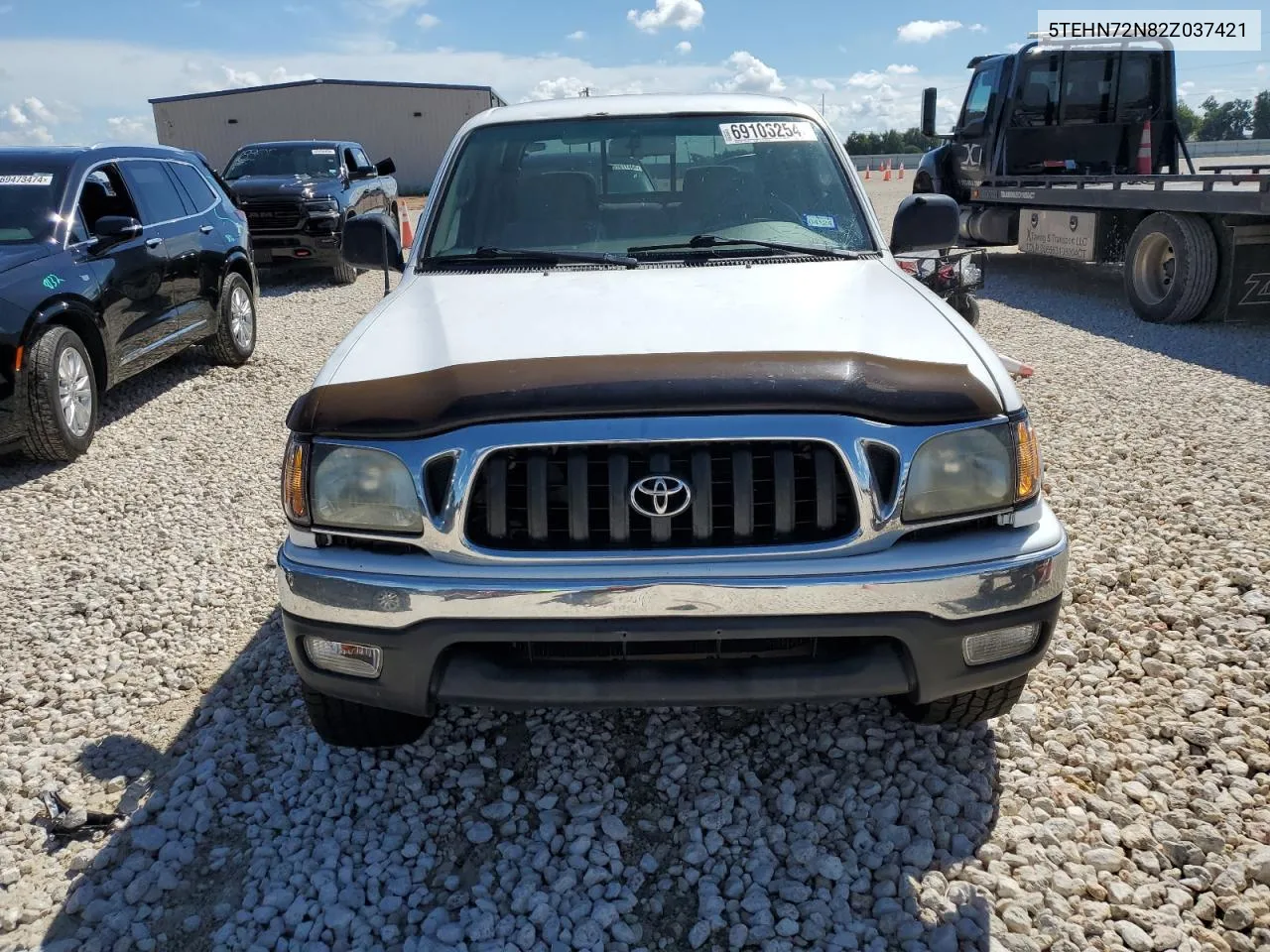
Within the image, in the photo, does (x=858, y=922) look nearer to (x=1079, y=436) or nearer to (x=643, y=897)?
(x=643, y=897)

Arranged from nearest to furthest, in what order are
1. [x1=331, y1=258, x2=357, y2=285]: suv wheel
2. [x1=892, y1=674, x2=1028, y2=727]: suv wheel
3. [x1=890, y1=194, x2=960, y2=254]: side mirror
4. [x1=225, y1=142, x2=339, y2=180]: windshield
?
[x1=892, y1=674, x2=1028, y2=727]: suv wheel
[x1=890, y1=194, x2=960, y2=254]: side mirror
[x1=331, y1=258, x2=357, y2=285]: suv wheel
[x1=225, y1=142, x2=339, y2=180]: windshield

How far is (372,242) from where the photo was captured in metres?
3.77

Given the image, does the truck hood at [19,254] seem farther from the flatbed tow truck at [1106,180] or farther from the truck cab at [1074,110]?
the truck cab at [1074,110]

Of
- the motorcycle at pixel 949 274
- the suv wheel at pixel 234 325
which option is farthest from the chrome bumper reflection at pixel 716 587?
the suv wheel at pixel 234 325

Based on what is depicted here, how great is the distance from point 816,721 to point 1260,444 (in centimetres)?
409

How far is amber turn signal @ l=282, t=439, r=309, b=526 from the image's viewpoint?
7.63 ft

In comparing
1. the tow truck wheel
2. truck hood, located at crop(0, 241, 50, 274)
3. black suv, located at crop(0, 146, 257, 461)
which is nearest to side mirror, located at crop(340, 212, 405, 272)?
black suv, located at crop(0, 146, 257, 461)

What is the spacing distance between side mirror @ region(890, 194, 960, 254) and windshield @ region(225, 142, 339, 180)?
35.1 feet

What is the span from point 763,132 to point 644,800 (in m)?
2.54

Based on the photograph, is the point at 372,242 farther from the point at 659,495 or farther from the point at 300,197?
the point at 300,197

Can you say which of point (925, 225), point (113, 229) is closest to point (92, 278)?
point (113, 229)

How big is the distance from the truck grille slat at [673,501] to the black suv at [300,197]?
9760 mm

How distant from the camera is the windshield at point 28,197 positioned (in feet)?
19.4

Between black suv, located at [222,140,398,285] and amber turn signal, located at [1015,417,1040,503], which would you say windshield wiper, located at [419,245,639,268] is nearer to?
amber turn signal, located at [1015,417,1040,503]
